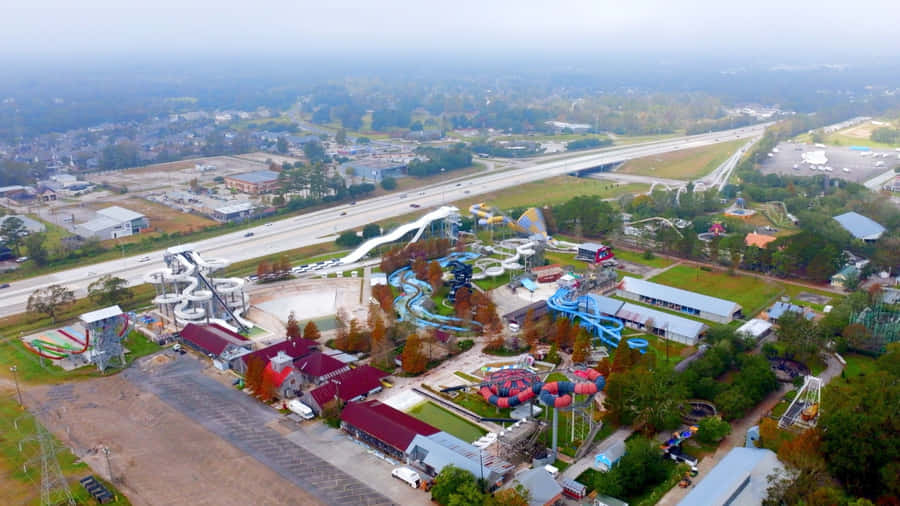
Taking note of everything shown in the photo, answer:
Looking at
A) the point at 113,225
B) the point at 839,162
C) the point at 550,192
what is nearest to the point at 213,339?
the point at 113,225

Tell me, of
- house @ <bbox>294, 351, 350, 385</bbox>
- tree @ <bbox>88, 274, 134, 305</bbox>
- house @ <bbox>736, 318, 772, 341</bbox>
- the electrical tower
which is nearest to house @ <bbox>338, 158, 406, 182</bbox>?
tree @ <bbox>88, 274, 134, 305</bbox>

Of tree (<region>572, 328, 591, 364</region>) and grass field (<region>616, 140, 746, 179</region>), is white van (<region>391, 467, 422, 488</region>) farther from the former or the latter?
grass field (<region>616, 140, 746, 179</region>)

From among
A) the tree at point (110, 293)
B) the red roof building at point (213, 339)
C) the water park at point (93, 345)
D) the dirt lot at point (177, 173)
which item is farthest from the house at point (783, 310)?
the dirt lot at point (177, 173)

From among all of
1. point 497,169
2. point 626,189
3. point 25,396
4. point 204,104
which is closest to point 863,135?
point 626,189

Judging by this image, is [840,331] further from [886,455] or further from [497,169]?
[497,169]

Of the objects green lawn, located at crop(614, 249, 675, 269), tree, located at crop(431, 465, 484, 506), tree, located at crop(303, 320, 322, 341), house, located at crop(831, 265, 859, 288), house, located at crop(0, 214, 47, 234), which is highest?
house, located at crop(831, 265, 859, 288)

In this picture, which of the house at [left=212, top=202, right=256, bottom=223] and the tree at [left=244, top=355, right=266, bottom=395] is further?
the house at [left=212, top=202, right=256, bottom=223]
